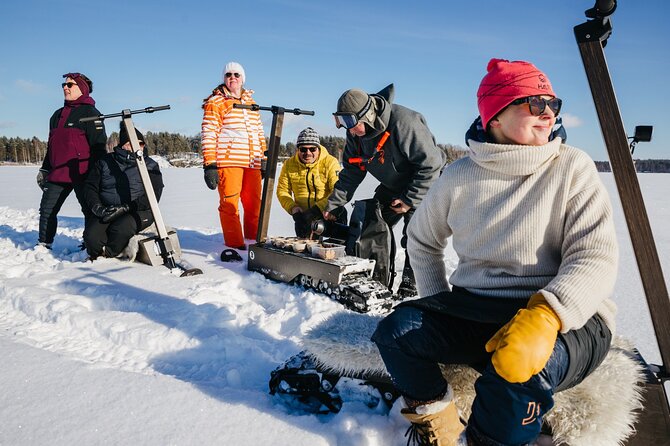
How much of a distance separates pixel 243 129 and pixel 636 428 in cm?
450

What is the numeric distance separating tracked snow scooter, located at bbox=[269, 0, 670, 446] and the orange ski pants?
3.29m

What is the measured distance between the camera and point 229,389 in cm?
190

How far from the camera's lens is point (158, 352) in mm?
2426

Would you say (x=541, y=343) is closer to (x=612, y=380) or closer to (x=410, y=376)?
(x=410, y=376)

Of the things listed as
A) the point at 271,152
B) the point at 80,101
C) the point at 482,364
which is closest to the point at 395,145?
the point at 271,152

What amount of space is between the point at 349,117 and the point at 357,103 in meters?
0.12

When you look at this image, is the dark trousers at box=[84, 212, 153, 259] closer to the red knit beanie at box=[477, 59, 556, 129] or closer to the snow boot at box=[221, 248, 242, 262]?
the snow boot at box=[221, 248, 242, 262]

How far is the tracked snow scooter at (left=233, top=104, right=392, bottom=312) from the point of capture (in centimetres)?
321

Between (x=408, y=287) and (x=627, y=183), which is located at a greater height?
(x=627, y=183)

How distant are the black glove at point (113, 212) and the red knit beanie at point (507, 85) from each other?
13.9 ft

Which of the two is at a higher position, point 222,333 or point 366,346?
point 366,346

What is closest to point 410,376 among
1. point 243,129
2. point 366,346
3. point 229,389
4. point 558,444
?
point 366,346

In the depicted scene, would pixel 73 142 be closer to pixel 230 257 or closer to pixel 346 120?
pixel 230 257

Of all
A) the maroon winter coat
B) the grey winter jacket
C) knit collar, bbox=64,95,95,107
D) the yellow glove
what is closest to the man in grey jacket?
the grey winter jacket
